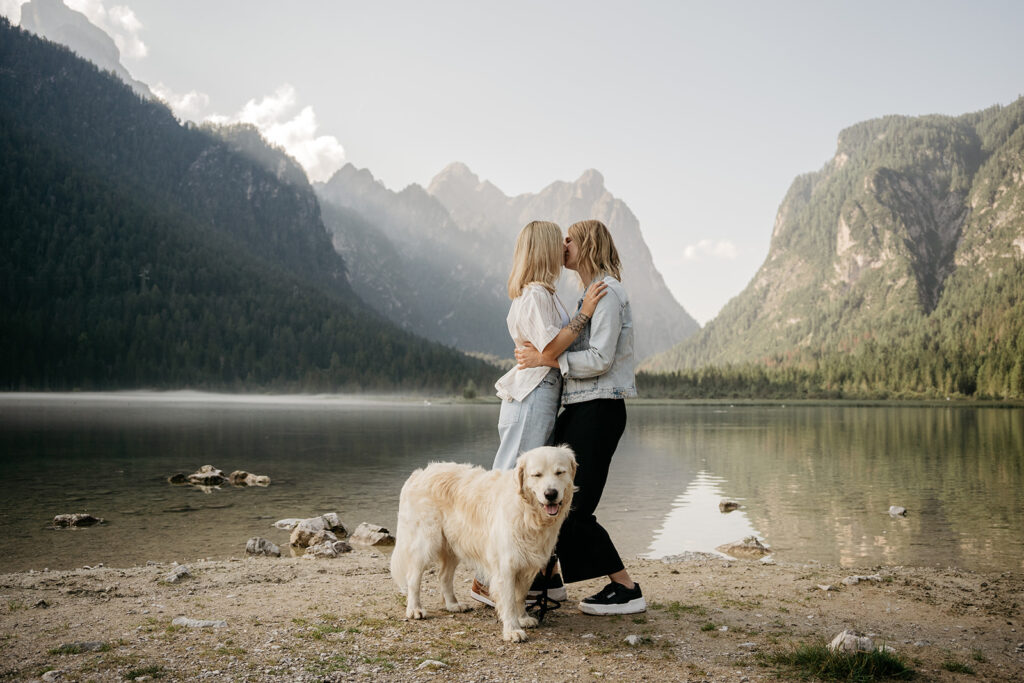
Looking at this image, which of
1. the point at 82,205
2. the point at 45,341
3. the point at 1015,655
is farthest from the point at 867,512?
the point at 82,205

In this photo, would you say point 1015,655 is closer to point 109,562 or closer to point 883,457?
point 109,562

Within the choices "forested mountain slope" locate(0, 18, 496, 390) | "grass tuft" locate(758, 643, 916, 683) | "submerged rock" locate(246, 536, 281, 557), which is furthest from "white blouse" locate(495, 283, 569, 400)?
"forested mountain slope" locate(0, 18, 496, 390)

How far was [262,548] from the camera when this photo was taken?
12.3m

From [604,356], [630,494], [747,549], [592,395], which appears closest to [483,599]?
[592,395]

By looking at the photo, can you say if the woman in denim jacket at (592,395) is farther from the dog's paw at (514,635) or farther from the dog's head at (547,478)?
the dog's paw at (514,635)

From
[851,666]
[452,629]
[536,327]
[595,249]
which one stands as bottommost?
[452,629]

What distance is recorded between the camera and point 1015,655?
19.1 feet

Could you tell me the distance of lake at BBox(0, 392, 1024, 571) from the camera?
13617 mm

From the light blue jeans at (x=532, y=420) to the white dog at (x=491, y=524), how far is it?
322 mm

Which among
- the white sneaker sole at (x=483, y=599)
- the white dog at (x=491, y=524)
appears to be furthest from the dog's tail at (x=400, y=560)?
the white sneaker sole at (x=483, y=599)

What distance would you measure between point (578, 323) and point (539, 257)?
717 mm

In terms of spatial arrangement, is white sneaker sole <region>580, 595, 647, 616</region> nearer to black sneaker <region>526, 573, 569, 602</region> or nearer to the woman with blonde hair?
black sneaker <region>526, 573, 569, 602</region>

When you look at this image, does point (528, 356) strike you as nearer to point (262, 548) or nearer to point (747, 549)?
point (262, 548)

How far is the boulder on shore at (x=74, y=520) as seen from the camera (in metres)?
15.0
